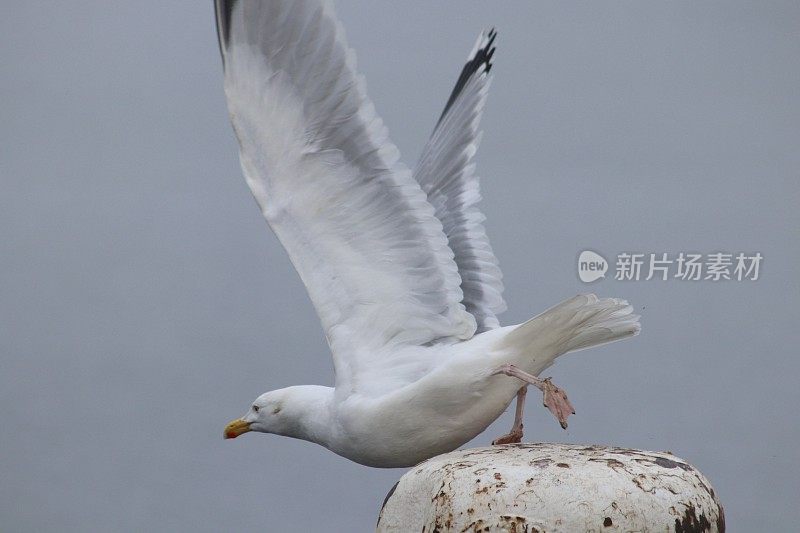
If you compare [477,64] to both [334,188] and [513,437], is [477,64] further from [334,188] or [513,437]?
[513,437]

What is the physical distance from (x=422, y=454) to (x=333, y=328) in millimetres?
522

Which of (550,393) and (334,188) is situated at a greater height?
(334,188)

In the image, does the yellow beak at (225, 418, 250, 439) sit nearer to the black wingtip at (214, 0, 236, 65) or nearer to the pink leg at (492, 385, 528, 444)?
the pink leg at (492, 385, 528, 444)

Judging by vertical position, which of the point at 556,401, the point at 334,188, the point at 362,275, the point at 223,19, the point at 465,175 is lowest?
the point at 556,401

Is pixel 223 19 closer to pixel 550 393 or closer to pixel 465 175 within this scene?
pixel 465 175

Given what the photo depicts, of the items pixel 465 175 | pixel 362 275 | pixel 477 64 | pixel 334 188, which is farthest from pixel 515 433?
pixel 477 64

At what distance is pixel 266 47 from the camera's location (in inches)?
133

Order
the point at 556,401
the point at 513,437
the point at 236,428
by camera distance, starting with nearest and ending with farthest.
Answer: the point at 556,401 → the point at 513,437 → the point at 236,428

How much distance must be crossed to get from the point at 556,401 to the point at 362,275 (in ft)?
2.59

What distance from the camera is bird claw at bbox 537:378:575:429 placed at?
3234 millimetres

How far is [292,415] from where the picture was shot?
381cm

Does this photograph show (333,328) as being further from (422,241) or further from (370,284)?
(422,241)

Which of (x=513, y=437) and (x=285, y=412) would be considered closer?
(x=513, y=437)

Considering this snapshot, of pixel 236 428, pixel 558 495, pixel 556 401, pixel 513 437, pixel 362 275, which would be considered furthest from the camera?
pixel 236 428
